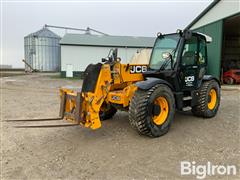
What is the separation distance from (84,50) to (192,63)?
19490 mm

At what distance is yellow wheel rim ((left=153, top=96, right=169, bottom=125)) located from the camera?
4675 mm

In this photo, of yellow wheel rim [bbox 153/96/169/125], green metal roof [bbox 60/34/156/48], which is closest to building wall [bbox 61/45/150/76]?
green metal roof [bbox 60/34/156/48]

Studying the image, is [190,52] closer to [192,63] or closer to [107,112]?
[192,63]

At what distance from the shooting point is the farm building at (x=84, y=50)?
77.2ft

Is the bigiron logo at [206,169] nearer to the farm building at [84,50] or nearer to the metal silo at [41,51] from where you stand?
the farm building at [84,50]

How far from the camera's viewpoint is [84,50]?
2394 centimetres

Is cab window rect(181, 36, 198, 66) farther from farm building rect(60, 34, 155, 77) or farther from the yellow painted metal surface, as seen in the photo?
farm building rect(60, 34, 155, 77)


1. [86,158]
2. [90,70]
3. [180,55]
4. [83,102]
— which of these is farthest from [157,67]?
[86,158]

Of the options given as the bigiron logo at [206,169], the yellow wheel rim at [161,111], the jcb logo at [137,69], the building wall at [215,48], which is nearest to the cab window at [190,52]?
the jcb logo at [137,69]

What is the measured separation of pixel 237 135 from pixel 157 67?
2.42m

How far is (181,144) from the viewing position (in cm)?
442

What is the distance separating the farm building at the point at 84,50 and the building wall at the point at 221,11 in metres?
7.83

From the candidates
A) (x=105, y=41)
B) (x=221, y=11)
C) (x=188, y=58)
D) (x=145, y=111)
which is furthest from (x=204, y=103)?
(x=105, y=41)

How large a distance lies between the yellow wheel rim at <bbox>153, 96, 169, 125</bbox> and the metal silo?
3239 centimetres
